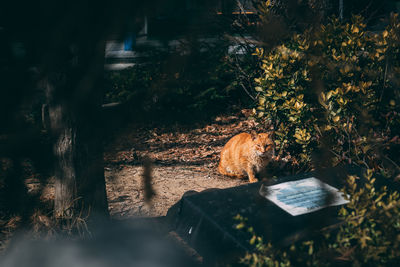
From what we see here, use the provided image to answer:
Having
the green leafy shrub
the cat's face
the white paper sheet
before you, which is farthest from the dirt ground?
the green leafy shrub

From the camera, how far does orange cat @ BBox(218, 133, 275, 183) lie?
15.4ft

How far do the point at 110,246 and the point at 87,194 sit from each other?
76cm

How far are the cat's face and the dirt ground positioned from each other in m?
0.55

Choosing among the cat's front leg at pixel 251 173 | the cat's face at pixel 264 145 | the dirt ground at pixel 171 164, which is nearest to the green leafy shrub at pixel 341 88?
the cat's face at pixel 264 145

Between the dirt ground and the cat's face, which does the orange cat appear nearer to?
the cat's face

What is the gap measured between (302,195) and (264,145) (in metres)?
2.06

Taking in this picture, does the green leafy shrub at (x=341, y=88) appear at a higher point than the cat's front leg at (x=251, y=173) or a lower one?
higher

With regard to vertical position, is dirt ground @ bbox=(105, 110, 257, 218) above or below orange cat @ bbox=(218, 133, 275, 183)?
below

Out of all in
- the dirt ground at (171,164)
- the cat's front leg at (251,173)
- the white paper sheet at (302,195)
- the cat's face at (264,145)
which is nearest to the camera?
the white paper sheet at (302,195)

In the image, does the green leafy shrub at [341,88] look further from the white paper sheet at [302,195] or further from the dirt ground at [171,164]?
the dirt ground at [171,164]

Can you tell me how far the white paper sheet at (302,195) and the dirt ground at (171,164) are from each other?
3.66ft

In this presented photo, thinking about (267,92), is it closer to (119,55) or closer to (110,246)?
(110,246)

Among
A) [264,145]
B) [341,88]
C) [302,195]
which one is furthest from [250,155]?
[302,195]

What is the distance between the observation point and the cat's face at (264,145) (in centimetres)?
466
